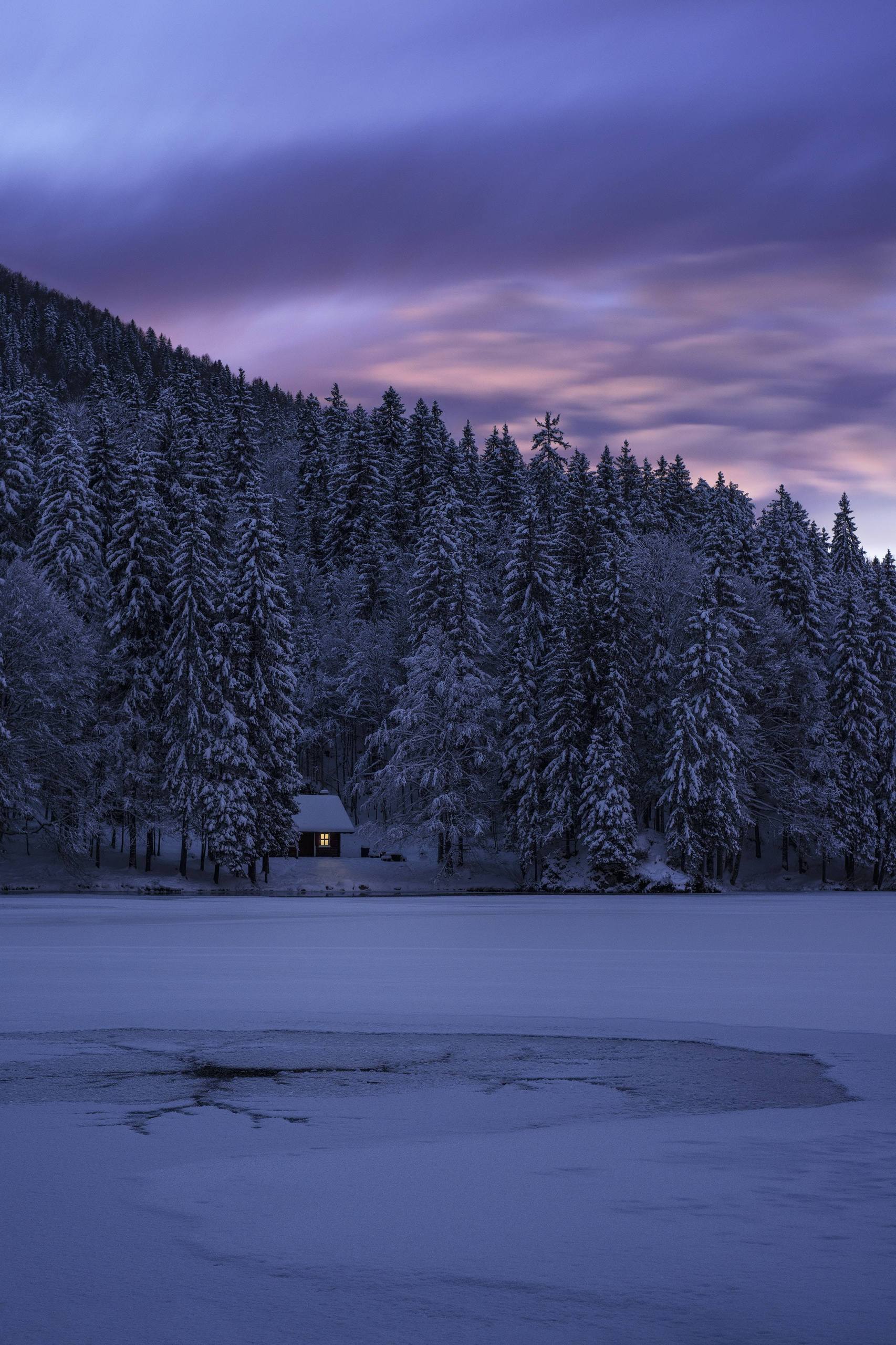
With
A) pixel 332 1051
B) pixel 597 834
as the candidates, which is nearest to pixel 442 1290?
pixel 332 1051

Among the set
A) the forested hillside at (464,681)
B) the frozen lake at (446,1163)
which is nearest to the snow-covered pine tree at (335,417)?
the forested hillside at (464,681)

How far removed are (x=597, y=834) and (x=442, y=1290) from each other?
192 ft

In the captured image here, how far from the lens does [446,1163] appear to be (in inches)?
257

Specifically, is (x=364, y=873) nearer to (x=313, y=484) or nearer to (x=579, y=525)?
(x=579, y=525)

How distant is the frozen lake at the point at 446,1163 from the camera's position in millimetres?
4473

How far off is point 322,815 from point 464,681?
19.1 metres

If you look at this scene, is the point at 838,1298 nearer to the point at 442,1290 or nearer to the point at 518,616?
the point at 442,1290

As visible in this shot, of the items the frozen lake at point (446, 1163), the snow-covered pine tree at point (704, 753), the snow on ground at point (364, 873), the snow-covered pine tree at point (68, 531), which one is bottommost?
the snow on ground at point (364, 873)

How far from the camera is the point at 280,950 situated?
2177cm

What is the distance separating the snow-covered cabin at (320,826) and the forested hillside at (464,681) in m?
2.68

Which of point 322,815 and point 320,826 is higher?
point 322,815

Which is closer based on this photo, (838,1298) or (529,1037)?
(838,1298)

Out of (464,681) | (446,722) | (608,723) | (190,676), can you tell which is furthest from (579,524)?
(190,676)

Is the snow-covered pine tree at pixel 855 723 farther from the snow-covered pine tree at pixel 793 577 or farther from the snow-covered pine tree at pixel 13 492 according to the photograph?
the snow-covered pine tree at pixel 13 492
